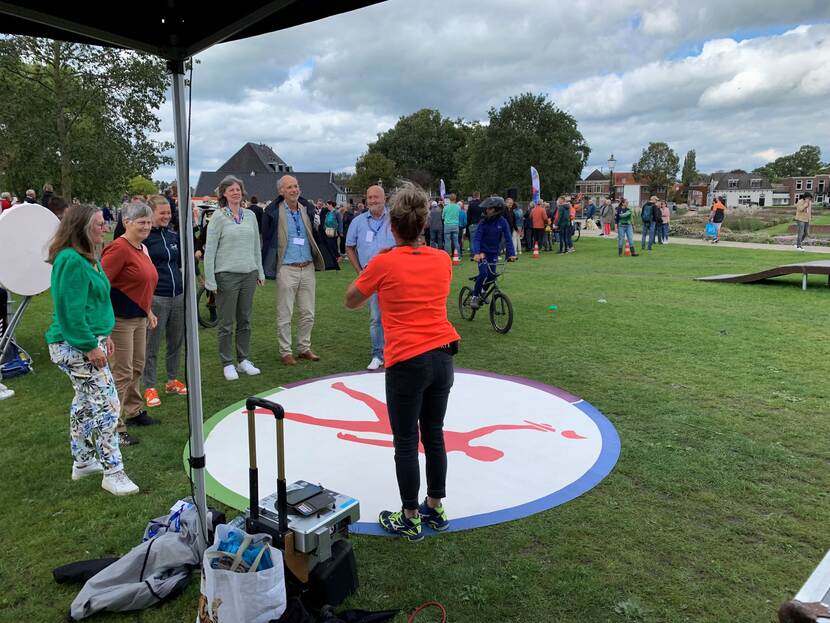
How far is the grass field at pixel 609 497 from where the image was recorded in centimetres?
278

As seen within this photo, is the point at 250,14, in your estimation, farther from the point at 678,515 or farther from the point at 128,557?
the point at 678,515

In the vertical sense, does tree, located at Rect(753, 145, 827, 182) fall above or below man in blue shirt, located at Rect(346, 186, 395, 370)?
above

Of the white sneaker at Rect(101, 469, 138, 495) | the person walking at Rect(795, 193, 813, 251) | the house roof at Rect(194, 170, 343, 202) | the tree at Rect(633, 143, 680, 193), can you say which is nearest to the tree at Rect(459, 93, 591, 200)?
the house roof at Rect(194, 170, 343, 202)

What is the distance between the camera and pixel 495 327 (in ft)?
28.0

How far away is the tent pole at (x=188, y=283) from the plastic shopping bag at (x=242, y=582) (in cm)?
53

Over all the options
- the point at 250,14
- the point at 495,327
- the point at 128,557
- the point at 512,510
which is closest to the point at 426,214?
the point at 250,14

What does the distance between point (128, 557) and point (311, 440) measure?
2001mm

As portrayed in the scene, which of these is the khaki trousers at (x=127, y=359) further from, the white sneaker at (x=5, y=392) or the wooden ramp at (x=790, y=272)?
the wooden ramp at (x=790, y=272)

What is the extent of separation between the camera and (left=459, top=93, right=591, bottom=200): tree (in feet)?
176

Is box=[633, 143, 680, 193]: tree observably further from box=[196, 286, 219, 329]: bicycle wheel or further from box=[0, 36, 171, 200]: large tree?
box=[196, 286, 219, 329]: bicycle wheel

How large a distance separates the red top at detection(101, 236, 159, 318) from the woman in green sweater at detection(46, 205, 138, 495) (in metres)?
0.63

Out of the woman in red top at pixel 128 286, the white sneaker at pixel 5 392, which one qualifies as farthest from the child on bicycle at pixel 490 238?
the white sneaker at pixel 5 392

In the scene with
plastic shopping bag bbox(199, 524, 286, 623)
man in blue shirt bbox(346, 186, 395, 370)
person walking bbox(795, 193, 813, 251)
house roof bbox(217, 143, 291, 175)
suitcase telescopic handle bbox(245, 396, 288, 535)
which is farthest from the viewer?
house roof bbox(217, 143, 291, 175)

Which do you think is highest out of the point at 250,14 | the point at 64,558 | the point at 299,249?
the point at 250,14
